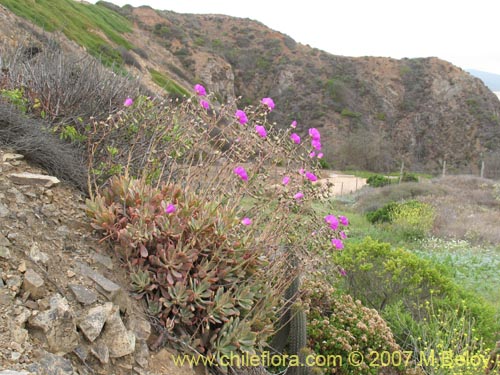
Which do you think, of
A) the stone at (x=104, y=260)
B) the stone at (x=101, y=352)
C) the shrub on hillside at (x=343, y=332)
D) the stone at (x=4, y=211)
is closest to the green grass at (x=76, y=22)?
the shrub on hillside at (x=343, y=332)

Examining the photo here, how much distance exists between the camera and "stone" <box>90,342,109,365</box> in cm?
223

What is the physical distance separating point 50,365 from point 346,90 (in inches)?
1875

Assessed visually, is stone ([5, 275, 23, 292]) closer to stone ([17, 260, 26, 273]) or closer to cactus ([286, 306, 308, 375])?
stone ([17, 260, 26, 273])

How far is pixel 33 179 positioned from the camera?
2988 millimetres

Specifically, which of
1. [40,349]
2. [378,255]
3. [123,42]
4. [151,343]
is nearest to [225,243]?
[151,343]

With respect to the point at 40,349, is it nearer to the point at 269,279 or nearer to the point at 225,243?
the point at 225,243

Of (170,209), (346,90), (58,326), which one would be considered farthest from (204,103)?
(346,90)

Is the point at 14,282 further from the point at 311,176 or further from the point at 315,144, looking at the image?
the point at 315,144

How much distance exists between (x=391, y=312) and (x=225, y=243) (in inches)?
104

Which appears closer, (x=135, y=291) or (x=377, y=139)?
(x=135, y=291)

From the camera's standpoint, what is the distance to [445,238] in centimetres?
1141

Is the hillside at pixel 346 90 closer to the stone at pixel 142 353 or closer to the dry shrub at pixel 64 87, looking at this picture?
the dry shrub at pixel 64 87

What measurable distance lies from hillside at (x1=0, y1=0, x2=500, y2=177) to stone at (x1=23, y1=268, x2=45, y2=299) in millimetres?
35382

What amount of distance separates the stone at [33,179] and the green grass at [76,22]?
54.3ft
